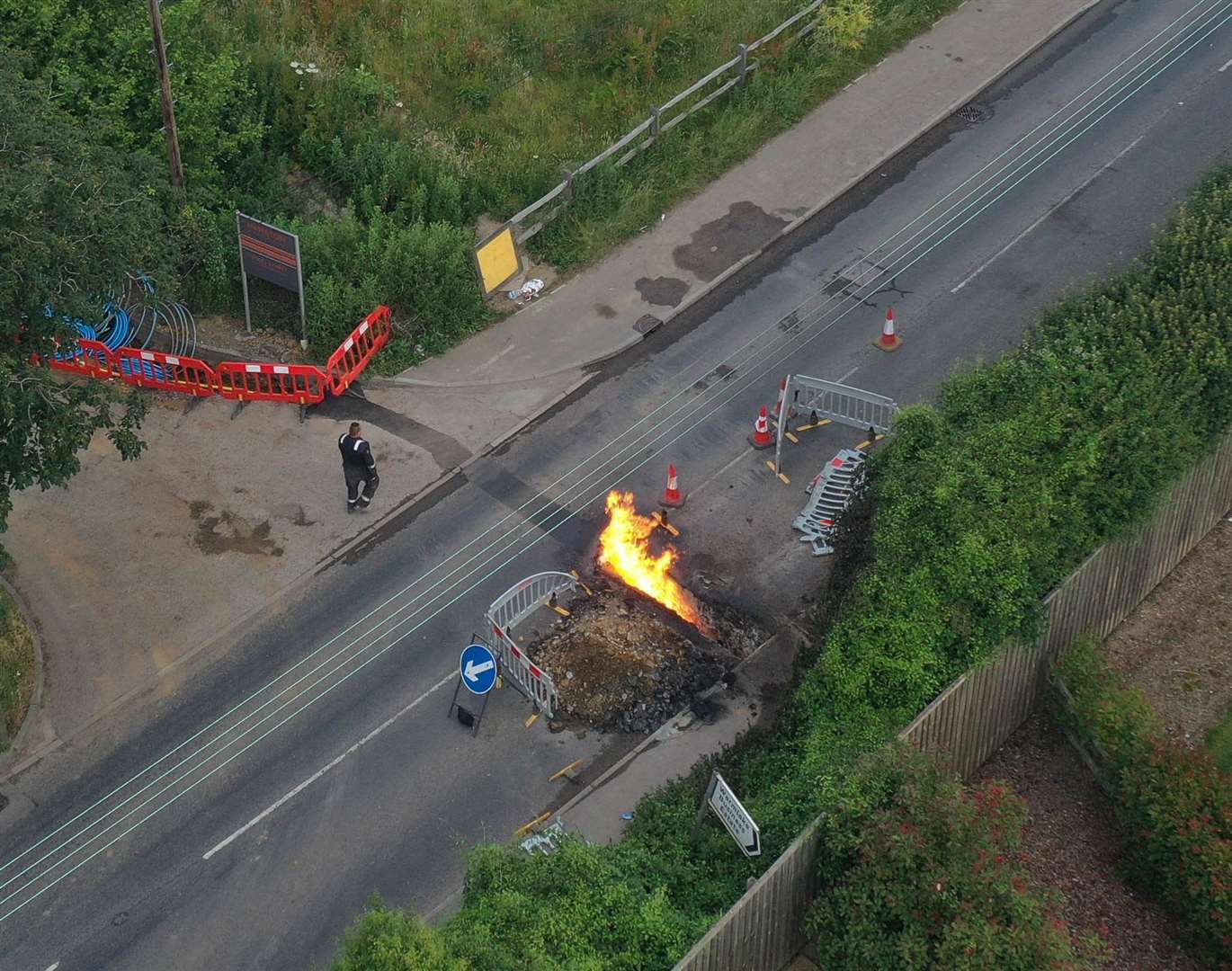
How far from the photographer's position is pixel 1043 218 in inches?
1216

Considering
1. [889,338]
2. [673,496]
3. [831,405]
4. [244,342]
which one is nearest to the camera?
[673,496]

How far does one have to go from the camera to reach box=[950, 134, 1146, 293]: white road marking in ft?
98.0

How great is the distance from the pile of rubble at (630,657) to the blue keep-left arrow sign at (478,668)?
69.2 inches

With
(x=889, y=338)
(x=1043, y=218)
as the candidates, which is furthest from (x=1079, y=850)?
(x=1043, y=218)

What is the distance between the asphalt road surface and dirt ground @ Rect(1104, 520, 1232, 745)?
5100mm

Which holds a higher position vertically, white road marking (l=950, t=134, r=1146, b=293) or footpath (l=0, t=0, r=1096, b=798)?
footpath (l=0, t=0, r=1096, b=798)

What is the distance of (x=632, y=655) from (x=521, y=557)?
304cm

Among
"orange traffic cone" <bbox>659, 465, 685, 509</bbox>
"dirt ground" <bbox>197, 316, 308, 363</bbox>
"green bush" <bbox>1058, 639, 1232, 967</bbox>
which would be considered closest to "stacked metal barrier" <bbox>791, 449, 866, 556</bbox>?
"orange traffic cone" <bbox>659, 465, 685, 509</bbox>

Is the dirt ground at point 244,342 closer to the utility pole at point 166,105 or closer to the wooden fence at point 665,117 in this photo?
the utility pole at point 166,105

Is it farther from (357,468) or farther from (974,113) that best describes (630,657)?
(974,113)

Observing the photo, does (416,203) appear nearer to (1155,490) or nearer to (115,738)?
(115,738)

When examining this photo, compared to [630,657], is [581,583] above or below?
above

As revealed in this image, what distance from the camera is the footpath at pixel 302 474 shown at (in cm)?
2333

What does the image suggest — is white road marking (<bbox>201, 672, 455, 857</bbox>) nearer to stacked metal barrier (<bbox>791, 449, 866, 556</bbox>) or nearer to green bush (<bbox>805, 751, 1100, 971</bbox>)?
stacked metal barrier (<bbox>791, 449, 866, 556</bbox>)
